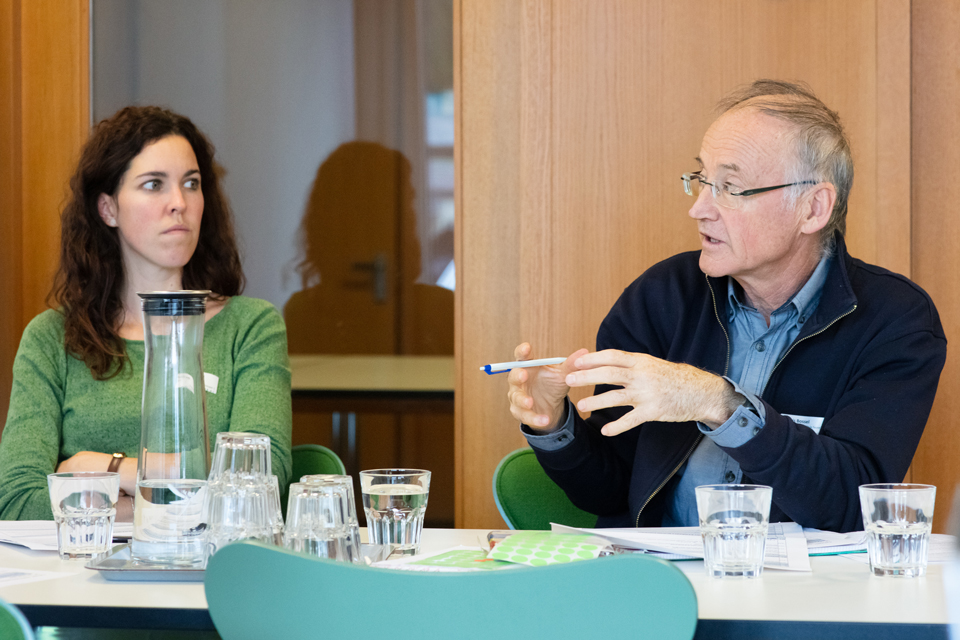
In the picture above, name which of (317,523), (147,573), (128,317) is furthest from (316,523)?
A: (128,317)

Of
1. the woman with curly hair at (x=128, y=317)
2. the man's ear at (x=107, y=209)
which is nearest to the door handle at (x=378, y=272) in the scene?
the woman with curly hair at (x=128, y=317)

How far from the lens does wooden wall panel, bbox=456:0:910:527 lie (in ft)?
8.00

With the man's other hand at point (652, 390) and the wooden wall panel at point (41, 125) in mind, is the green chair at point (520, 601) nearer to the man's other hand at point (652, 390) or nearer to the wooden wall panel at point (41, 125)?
the man's other hand at point (652, 390)

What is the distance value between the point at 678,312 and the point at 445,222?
3.22 feet

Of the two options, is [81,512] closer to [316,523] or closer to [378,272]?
[316,523]

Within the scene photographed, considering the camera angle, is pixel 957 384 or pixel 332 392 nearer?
pixel 957 384

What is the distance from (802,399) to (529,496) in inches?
22.7

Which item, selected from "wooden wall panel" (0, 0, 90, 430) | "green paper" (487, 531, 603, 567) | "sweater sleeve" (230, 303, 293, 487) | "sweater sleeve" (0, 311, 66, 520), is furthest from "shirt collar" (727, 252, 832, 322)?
"wooden wall panel" (0, 0, 90, 430)

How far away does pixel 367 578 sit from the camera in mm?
819

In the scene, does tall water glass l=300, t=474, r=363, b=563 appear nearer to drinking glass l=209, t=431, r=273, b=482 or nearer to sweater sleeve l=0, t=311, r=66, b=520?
drinking glass l=209, t=431, r=273, b=482

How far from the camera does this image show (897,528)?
3.81ft

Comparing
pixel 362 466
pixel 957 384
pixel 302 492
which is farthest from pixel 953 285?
pixel 302 492

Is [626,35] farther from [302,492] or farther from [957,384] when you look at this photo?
[302,492]

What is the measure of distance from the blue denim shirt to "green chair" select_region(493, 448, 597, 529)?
6.6 inches
